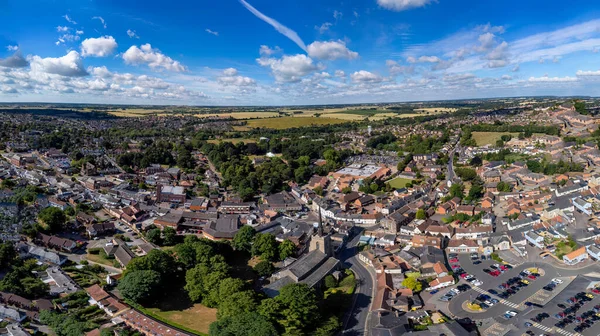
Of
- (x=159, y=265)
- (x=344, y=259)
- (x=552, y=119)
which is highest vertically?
(x=552, y=119)

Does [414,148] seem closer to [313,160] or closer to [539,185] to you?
[313,160]

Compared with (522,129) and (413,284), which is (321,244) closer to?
(413,284)

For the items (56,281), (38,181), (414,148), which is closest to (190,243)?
(56,281)

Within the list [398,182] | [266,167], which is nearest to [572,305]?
[398,182]

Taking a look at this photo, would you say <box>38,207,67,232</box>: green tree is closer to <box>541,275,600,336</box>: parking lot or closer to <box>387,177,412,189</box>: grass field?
<box>541,275,600,336</box>: parking lot

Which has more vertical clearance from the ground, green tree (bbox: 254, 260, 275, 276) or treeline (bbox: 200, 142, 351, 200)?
treeline (bbox: 200, 142, 351, 200)

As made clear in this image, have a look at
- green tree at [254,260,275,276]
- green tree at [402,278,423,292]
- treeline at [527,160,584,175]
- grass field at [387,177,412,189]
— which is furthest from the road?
treeline at [527,160,584,175]
